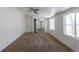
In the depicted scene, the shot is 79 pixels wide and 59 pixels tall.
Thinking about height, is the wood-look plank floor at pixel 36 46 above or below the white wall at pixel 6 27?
below

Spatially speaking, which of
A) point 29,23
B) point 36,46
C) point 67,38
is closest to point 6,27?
point 36,46

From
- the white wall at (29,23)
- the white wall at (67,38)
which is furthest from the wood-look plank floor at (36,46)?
the white wall at (29,23)

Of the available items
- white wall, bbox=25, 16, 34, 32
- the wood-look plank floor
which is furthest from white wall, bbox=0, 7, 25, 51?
white wall, bbox=25, 16, 34, 32

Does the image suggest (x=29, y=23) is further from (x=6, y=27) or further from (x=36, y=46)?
(x=6, y=27)

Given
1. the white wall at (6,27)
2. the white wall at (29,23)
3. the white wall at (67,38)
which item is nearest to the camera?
the white wall at (6,27)

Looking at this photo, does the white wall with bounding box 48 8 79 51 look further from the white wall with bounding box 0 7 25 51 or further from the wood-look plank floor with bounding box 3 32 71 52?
the white wall with bounding box 0 7 25 51

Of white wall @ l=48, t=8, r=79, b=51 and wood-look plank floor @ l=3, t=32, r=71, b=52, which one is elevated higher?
white wall @ l=48, t=8, r=79, b=51

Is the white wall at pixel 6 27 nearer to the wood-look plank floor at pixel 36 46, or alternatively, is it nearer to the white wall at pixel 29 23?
the wood-look plank floor at pixel 36 46

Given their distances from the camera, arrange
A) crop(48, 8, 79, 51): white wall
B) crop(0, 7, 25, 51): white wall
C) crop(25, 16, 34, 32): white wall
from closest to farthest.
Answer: crop(0, 7, 25, 51): white wall, crop(48, 8, 79, 51): white wall, crop(25, 16, 34, 32): white wall
